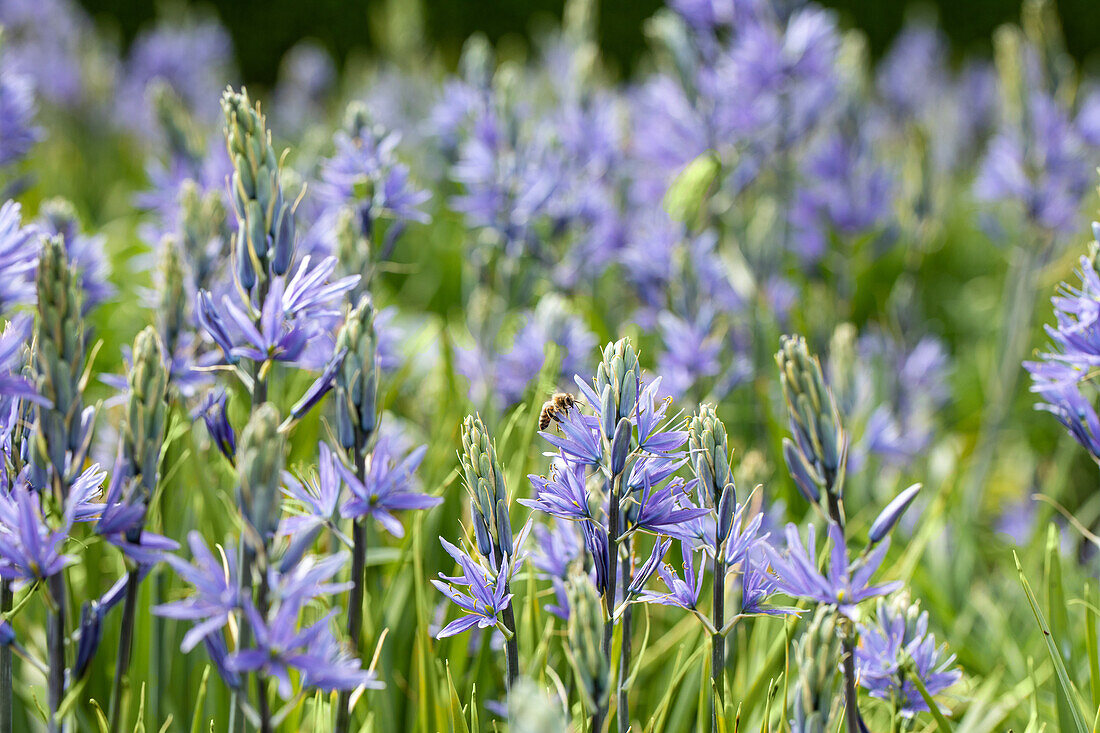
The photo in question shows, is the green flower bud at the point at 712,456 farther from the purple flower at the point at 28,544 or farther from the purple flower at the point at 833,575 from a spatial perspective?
the purple flower at the point at 28,544

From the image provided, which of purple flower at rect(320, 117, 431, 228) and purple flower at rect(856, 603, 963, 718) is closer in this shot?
purple flower at rect(856, 603, 963, 718)

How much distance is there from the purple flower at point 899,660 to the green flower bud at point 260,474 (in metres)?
1.17

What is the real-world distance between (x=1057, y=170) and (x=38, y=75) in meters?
8.12

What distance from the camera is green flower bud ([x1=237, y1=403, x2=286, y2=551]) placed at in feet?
4.12

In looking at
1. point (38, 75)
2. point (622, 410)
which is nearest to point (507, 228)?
point (622, 410)

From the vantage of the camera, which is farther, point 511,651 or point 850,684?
point 511,651

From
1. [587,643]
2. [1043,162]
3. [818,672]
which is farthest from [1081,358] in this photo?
[1043,162]

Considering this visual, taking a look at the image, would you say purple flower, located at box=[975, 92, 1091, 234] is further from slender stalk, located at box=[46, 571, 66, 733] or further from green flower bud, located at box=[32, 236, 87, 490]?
slender stalk, located at box=[46, 571, 66, 733]

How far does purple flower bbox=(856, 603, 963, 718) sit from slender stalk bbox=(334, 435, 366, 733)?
975 mm

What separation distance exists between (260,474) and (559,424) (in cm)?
58

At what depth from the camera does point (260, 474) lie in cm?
127

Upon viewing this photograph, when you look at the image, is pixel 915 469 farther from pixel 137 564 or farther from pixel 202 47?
pixel 202 47

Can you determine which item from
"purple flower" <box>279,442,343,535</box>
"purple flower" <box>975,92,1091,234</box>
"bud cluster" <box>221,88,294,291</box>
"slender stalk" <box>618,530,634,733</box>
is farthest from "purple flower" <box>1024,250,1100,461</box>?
"purple flower" <box>975,92,1091,234</box>

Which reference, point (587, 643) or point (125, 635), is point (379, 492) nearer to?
point (587, 643)
